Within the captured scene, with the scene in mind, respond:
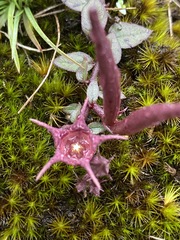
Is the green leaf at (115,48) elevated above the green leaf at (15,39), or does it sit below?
below

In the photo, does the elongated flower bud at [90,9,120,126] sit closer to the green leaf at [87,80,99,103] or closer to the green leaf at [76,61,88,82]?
the green leaf at [87,80,99,103]

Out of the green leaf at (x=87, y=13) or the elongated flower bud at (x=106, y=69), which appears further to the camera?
the green leaf at (x=87, y=13)

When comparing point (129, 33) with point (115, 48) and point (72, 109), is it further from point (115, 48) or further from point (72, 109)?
point (72, 109)

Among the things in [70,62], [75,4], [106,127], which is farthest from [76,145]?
[75,4]

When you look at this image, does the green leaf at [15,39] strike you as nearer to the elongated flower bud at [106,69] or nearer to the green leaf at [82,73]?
the green leaf at [82,73]

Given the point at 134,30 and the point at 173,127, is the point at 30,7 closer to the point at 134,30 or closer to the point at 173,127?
the point at 134,30

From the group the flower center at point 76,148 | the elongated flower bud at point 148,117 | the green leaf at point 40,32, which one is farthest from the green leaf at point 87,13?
the flower center at point 76,148

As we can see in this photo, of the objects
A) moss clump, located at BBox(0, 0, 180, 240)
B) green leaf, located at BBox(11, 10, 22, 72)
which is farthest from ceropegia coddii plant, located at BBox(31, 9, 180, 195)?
green leaf, located at BBox(11, 10, 22, 72)
